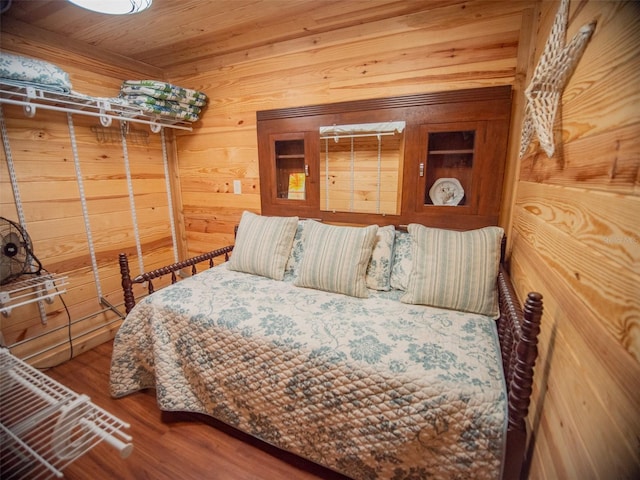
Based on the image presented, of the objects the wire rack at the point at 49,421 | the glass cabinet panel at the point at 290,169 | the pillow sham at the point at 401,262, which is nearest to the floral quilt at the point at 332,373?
the pillow sham at the point at 401,262

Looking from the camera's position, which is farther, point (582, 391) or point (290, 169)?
point (290, 169)

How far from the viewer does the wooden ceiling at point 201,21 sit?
5.45ft

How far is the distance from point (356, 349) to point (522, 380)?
55 centimetres

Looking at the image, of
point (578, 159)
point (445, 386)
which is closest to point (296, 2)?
point (578, 159)

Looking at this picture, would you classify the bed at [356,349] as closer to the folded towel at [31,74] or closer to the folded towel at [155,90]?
the folded towel at [31,74]

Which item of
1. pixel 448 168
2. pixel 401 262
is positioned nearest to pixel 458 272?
pixel 401 262

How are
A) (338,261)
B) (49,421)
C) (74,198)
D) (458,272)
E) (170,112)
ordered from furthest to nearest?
(170,112), (74,198), (338,261), (458,272), (49,421)

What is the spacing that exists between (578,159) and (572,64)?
30 centimetres

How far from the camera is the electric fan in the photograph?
5.28 feet

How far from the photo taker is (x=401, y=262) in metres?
1.77

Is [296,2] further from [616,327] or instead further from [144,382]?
[144,382]

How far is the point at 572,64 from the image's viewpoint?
86cm

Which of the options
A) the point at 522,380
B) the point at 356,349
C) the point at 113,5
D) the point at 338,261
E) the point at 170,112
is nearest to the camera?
the point at 522,380

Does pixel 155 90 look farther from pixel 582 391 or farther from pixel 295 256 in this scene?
pixel 582 391
